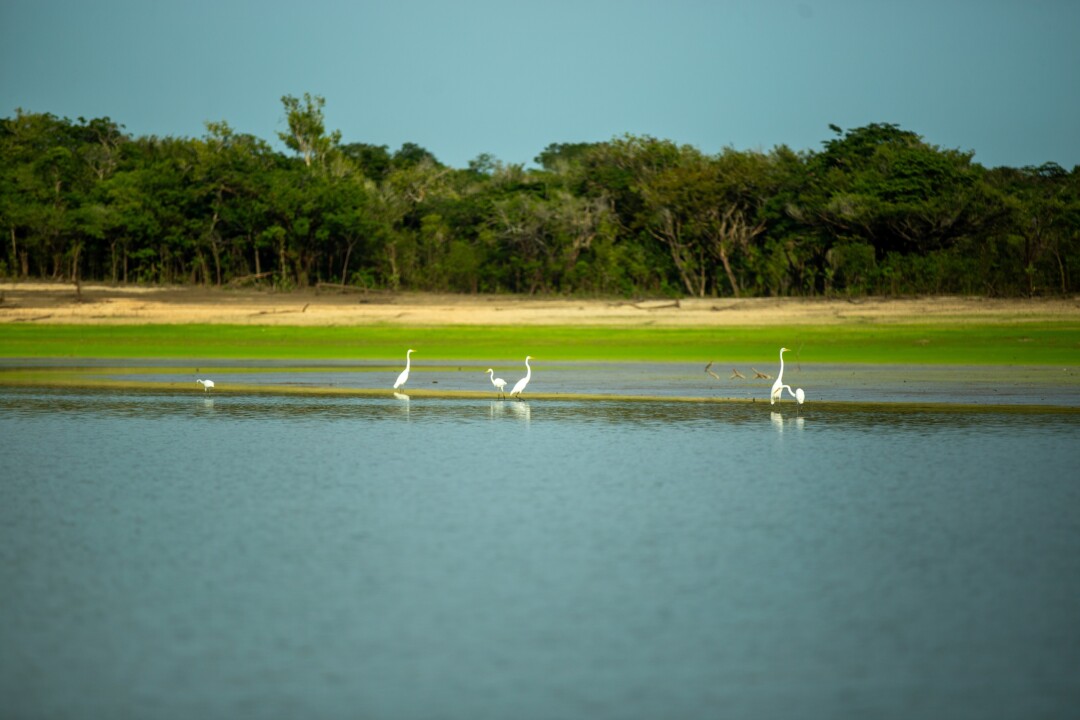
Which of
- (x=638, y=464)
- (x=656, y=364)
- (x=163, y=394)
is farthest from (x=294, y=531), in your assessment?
(x=656, y=364)

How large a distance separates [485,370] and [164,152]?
183 ft

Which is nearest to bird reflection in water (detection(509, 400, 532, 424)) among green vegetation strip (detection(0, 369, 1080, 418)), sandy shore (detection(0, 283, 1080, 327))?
green vegetation strip (detection(0, 369, 1080, 418))

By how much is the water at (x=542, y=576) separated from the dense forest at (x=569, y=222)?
41058 mm

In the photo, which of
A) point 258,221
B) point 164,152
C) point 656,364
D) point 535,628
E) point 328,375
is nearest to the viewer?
point 535,628

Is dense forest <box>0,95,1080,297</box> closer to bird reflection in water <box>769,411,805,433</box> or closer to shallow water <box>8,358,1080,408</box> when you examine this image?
shallow water <box>8,358,1080,408</box>

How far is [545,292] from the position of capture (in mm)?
69562

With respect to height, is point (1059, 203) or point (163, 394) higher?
point (1059, 203)

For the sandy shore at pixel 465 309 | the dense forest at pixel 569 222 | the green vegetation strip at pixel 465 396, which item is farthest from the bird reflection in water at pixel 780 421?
the dense forest at pixel 569 222

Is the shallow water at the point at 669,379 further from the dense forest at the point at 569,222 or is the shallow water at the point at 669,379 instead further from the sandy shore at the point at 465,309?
the dense forest at the point at 569,222

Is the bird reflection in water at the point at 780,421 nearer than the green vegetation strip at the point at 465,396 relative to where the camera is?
Yes

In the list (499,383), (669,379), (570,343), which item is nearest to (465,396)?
(499,383)

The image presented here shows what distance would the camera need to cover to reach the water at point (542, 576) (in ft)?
26.7

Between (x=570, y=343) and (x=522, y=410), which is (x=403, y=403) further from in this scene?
(x=570, y=343)

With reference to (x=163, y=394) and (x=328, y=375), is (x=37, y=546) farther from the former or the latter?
(x=328, y=375)
